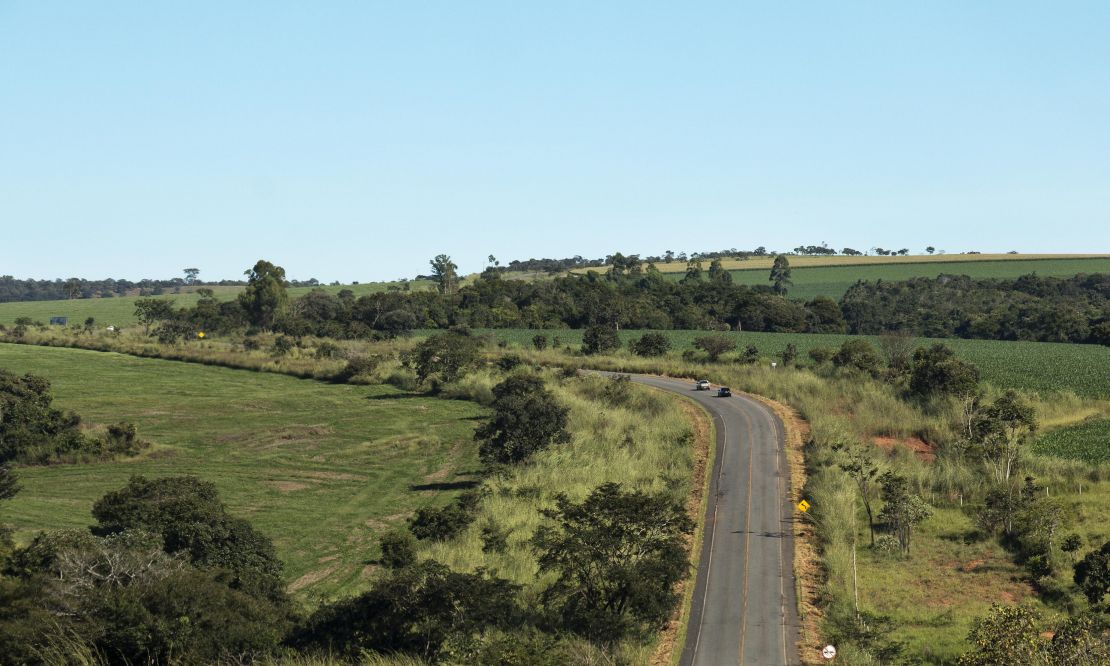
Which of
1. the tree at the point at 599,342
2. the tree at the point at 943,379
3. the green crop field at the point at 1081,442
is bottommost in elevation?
the green crop field at the point at 1081,442

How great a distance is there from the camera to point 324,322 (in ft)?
588

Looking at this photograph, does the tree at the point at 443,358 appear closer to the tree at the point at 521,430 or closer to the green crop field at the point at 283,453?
the green crop field at the point at 283,453

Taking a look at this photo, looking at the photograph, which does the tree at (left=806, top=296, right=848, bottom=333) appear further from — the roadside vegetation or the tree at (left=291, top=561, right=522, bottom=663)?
the tree at (left=291, top=561, right=522, bottom=663)

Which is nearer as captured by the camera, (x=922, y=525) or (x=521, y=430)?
(x=922, y=525)

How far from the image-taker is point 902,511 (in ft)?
187

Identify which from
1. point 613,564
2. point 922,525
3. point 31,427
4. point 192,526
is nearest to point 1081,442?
point 922,525

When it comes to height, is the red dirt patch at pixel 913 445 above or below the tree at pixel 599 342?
below

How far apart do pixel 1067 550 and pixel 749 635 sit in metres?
21.2

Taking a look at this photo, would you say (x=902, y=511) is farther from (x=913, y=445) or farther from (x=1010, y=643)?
(x=913, y=445)

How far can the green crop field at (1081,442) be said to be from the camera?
7156cm

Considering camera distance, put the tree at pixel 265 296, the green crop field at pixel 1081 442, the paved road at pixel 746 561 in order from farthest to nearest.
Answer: the tree at pixel 265 296, the green crop field at pixel 1081 442, the paved road at pixel 746 561

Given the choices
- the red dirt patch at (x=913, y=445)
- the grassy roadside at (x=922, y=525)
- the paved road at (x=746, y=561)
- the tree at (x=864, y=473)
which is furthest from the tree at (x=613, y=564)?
the red dirt patch at (x=913, y=445)

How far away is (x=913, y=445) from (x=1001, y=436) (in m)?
13.9

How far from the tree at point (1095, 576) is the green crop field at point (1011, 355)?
5417 centimetres
